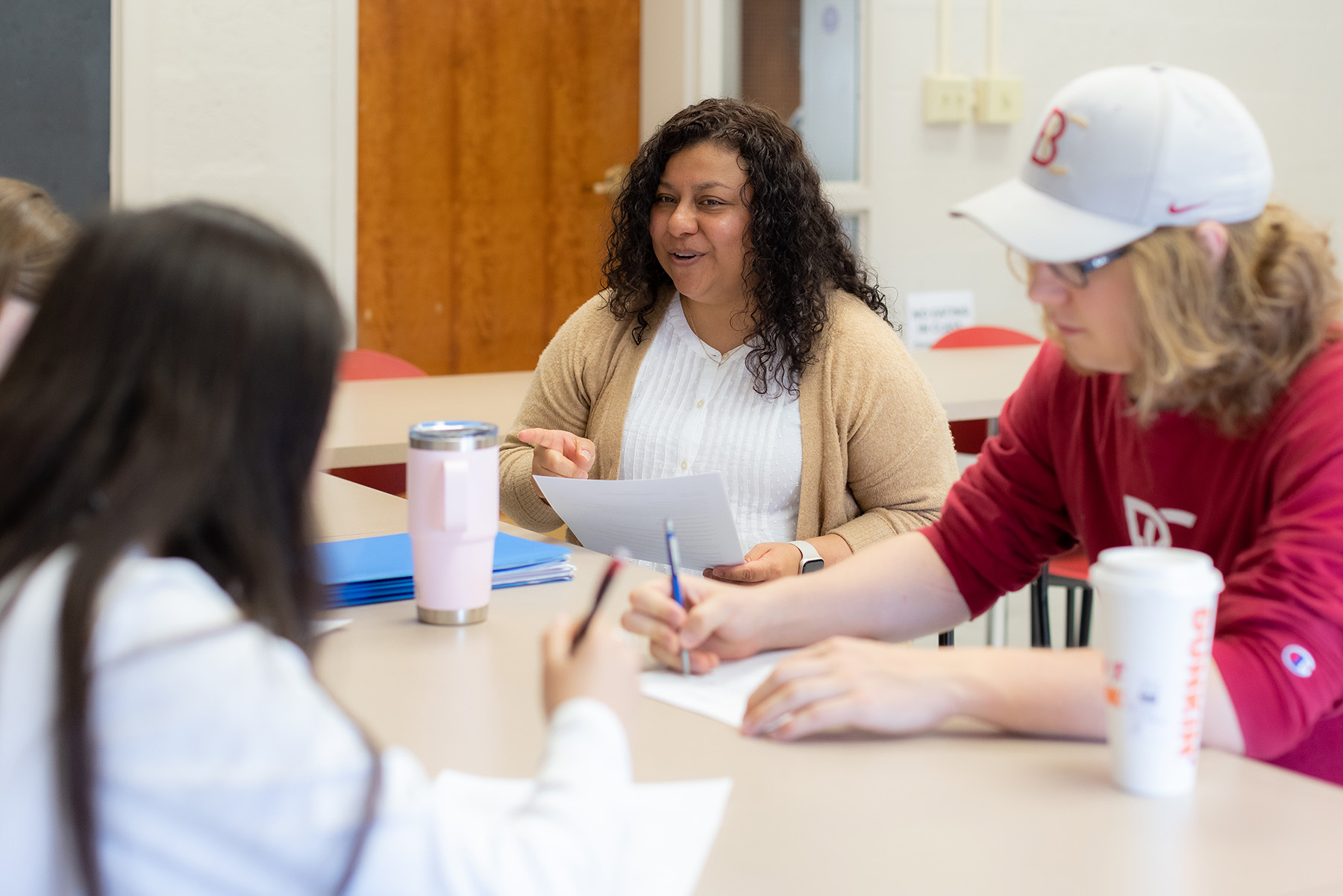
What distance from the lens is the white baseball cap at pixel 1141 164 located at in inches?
38.4

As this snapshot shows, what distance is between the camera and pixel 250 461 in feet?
2.06

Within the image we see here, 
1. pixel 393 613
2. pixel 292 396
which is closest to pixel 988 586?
pixel 393 613

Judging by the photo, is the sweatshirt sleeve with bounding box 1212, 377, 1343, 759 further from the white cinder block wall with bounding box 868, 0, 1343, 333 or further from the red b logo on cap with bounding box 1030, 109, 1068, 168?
the white cinder block wall with bounding box 868, 0, 1343, 333

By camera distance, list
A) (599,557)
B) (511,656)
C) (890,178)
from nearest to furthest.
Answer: (511,656) < (599,557) < (890,178)

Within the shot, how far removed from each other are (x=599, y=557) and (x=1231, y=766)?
31.2 inches

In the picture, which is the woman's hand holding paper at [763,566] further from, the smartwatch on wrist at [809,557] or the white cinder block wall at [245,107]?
the white cinder block wall at [245,107]

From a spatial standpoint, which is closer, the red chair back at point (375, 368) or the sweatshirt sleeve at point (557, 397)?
the sweatshirt sleeve at point (557, 397)

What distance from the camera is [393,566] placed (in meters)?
1.37

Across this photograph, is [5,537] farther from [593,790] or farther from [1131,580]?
[1131,580]

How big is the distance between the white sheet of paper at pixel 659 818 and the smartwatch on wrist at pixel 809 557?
827 mm

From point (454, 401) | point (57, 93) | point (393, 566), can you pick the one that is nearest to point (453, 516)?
point (393, 566)

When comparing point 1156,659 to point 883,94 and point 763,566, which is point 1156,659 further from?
point 883,94

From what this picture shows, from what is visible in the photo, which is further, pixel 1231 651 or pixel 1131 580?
pixel 1231 651

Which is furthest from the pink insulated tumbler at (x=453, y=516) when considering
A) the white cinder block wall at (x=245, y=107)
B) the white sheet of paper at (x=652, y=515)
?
the white cinder block wall at (x=245, y=107)
